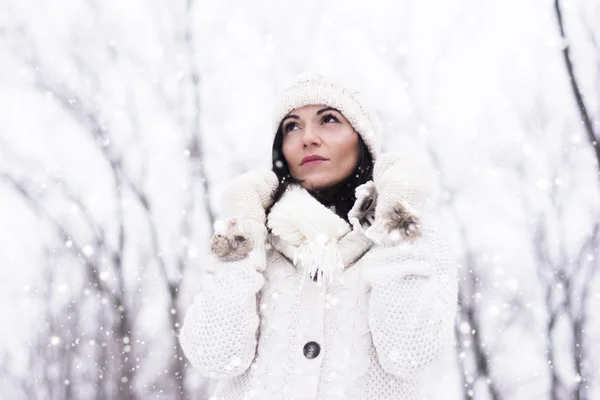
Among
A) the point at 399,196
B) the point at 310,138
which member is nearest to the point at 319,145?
the point at 310,138

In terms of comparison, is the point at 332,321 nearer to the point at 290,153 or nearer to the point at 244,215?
the point at 244,215

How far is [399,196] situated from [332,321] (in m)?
0.49

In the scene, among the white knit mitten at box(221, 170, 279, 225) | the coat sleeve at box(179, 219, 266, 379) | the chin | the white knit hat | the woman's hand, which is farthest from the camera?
the white knit hat

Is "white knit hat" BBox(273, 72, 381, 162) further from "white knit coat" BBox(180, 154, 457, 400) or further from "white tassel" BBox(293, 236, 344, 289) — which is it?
"white tassel" BBox(293, 236, 344, 289)

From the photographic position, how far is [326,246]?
1.85 m

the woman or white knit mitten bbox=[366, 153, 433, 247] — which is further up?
white knit mitten bbox=[366, 153, 433, 247]

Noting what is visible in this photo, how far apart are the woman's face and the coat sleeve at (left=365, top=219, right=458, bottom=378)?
1.85 ft

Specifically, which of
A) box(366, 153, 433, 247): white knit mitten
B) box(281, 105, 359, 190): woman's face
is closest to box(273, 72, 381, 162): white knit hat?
box(281, 105, 359, 190): woman's face

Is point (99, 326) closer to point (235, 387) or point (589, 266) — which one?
point (235, 387)

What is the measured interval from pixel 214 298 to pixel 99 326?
5.79m

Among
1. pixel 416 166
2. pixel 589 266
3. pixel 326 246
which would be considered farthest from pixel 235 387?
pixel 589 266

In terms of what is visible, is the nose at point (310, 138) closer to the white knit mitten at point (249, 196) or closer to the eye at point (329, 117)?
the eye at point (329, 117)

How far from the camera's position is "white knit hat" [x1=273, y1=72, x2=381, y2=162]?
2348 mm

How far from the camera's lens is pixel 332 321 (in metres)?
1.76
